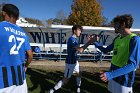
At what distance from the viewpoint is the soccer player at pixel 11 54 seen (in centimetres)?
377

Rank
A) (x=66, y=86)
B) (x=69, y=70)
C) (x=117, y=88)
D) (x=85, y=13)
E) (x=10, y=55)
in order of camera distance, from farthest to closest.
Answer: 1. (x=85, y=13)
2. (x=66, y=86)
3. (x=69, y=70)
4. (x=117, y=88)
5. (x=10, y=55)

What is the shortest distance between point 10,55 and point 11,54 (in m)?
0.02

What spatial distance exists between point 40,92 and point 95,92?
1.69 meters

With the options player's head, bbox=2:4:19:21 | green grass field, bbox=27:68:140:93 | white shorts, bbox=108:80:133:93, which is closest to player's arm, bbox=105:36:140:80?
white shorts, bbox=108:80:133:93

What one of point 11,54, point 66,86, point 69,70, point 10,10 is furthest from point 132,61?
point 66,86

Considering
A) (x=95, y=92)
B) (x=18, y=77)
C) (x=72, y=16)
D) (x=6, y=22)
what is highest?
(x=72, y=16)

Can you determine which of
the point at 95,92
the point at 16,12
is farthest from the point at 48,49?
the point at 16,12

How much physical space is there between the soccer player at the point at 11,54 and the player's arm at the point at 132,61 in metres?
1.30

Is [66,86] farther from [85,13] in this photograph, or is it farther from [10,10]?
[85,13]

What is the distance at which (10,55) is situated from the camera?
3.83m

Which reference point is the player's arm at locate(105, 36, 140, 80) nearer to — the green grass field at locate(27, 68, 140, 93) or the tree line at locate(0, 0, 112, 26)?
the green grass field at locate(27, 68, 140, 93)

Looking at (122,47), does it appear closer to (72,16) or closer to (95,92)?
(95,92)

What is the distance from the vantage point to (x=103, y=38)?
53.4 feet

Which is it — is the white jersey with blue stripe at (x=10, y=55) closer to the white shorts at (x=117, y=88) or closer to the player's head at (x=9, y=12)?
the player's head at (x=9, y=12)
